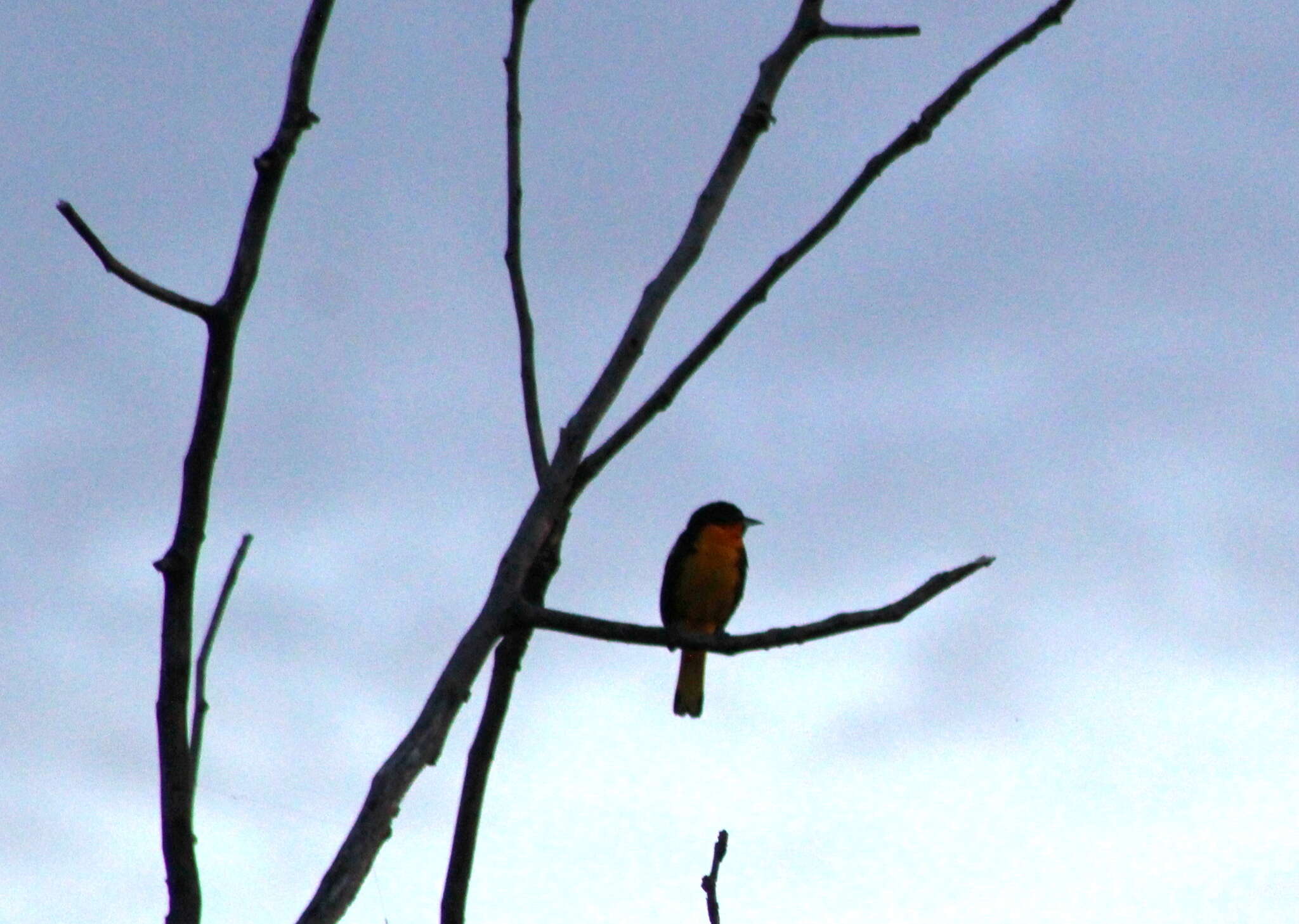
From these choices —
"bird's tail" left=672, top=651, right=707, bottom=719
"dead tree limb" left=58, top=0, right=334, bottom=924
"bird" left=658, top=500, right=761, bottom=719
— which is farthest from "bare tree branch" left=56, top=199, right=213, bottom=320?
"bird's tail" left=672, top=651, right=707, bottom=719

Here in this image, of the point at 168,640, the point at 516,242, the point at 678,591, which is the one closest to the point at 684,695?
the point at 678,591

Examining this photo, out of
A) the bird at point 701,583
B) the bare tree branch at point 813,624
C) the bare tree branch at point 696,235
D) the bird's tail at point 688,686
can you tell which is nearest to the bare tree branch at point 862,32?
the bare tree branch at point 696,235

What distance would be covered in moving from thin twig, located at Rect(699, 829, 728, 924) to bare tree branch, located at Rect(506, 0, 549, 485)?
2.21 feet

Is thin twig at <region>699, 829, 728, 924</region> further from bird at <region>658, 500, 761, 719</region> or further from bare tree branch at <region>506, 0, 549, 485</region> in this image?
bird at <region>658, 500, 761, 719</region>

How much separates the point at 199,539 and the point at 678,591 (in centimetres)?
780

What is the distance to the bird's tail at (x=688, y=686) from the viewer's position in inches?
388

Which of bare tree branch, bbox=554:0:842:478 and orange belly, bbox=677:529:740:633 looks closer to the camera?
bare tree branch, bbox=554:0:842:478

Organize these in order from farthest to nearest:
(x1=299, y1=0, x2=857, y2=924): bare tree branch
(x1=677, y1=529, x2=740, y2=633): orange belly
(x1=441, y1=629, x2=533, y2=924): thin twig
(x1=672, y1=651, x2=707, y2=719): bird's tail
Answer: (x1=672, y1=651, x2=707, y2=719): bird's tail → (x1=677, y1=529, x2=740, y2=633): orange belly → (x1=441, y1=629, x2=533, y2=924): thin twig → (x1=299, y1=0, x2=857, y2=924): bare tree branch

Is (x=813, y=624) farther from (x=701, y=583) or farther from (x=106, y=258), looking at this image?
(x=701, y=583)

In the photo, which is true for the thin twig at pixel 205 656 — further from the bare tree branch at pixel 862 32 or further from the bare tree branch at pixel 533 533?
the bare tree branch at pixel 862 32

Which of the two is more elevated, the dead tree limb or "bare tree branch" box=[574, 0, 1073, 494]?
"bare tree branch" box=[574, 0, 1073, 494]

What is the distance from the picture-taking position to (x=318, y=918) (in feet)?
5.39

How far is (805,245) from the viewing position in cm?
220

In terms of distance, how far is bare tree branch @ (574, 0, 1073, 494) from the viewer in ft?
7.08
